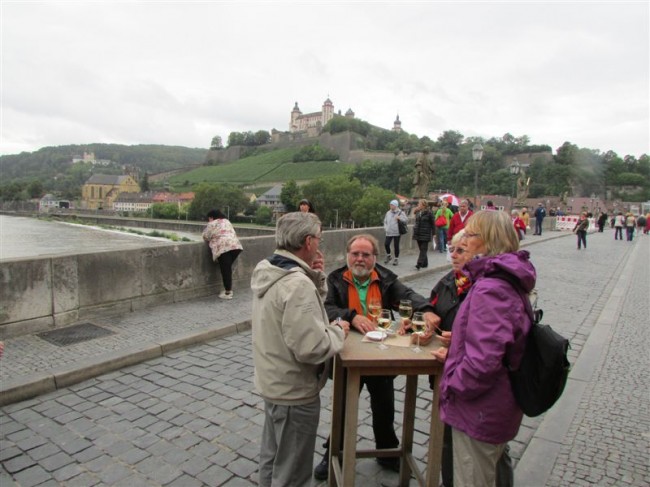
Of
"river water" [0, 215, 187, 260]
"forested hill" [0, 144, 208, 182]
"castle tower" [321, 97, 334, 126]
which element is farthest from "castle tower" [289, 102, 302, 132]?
"river water" [0, 215, 187, 260]

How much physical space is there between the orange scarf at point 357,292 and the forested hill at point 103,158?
504 feet

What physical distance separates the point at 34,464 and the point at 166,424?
894 mm

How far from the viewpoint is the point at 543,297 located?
908 cm

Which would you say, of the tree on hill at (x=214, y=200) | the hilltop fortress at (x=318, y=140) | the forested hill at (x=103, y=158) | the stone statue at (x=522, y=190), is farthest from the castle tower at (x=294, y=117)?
the stone statue at (x=522, y=190)

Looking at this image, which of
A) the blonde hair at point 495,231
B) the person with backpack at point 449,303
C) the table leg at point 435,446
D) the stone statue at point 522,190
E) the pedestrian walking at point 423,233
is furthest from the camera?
the stone statue at point 522,190

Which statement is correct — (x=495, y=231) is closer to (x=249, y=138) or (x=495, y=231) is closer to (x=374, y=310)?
(x=374, y=310)

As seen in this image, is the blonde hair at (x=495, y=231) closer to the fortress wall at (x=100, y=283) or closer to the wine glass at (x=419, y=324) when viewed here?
the wine glass at (x=419, y=324)

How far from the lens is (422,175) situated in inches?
703

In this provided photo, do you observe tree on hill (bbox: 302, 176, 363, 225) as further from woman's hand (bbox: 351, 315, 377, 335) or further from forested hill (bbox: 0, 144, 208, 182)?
woman's hand (bbox: 351, 315, 377, 335)

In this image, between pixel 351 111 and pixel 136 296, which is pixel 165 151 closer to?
pixel 351 111

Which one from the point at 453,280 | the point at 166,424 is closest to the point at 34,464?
the point at 166,424

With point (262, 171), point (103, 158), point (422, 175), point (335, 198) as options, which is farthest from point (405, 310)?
point (103, 158)

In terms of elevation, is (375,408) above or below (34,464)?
above

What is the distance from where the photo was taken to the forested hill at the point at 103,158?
138363 millimetres
